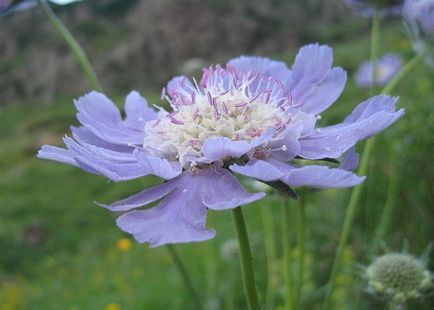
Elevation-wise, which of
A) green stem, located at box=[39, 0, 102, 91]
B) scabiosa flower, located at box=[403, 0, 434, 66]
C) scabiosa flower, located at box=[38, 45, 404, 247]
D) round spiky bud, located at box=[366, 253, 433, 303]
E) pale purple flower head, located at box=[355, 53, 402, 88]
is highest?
pale purple flower head, located at box=[355, 53, 402, 88]

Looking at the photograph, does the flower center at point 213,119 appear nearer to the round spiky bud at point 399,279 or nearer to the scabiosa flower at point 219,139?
the scabiosa flower at point 219,139

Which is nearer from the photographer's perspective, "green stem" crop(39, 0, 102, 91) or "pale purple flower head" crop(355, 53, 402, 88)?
"green stem" crop(39, 0, 102, 91)

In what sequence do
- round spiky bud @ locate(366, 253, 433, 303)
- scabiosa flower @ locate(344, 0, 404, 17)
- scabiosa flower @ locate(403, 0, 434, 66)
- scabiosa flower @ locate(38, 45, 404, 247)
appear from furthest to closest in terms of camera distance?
1. scabiosa flower @ locate(344, 0, 404, 17)
2. scabiosa flower @ locate(403, 0, 434, 66)
3. round spiky bud @ locate(366, 253, 433, 303)
4. scabiosa flower @ locate(38, 45, 404, 247)

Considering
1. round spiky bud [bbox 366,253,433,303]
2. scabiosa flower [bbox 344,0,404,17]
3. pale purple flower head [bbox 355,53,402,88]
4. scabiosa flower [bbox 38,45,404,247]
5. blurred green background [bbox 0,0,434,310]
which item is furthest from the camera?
pale purple flower head [bbox 355,53,402,88]

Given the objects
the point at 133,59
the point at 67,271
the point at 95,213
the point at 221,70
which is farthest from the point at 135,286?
the point at 133,59

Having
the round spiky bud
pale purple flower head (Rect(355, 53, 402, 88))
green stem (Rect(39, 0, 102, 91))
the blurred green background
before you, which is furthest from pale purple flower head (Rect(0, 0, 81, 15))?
pale purple flower head (Rect(355, 53, 402, 88))

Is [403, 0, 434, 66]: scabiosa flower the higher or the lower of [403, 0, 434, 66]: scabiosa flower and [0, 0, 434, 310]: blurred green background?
the lower

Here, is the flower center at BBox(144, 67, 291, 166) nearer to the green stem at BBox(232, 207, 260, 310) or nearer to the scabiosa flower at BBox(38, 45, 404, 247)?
the scabiosa flower at BBox(38, 45, 404, 247)

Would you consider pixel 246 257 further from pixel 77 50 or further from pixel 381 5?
pixel 381 5

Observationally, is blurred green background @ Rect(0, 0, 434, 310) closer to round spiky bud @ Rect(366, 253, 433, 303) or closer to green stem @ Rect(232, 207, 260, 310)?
round spiky bud @ Rect(366, 253, 433, 303)
